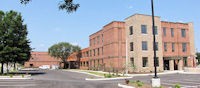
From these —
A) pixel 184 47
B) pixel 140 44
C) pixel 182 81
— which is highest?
pixel 140 44

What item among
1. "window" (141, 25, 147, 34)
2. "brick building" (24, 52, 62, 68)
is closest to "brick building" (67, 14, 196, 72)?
"window" (141, 25, 147, 34)

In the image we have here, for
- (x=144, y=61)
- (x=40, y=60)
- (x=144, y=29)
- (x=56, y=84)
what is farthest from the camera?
(x=40, y=60)

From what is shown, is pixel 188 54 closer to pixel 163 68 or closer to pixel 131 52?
pixel 163 68

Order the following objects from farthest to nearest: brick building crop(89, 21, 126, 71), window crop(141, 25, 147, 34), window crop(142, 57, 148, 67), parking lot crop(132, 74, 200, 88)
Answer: brick building crop(89, 21, 126, 71), window crop(141, 25, 147, 34), window crop(142, 57, 148, 67), parking lot crop(132, 74, 200, 88)

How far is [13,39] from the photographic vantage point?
159 ft

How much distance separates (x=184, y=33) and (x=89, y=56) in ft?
97.0

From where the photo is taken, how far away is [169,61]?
54531mm

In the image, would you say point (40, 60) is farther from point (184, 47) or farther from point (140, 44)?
point (140, 44)

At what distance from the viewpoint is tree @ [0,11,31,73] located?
154ft

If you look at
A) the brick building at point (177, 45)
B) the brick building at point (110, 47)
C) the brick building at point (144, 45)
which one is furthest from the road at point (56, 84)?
the brick building at point (177, 45)

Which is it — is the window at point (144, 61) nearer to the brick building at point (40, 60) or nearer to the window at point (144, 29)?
the window at point (144, 29)

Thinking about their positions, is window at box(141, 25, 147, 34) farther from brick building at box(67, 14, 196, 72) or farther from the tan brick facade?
the tan brick facade

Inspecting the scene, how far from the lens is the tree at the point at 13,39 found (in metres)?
46.8

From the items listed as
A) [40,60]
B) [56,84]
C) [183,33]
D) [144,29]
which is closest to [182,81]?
[56,84]
